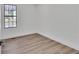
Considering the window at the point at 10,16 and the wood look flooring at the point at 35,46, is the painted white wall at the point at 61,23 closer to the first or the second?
the wood look flooring at the point at 35,46

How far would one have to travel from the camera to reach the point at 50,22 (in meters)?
1.41

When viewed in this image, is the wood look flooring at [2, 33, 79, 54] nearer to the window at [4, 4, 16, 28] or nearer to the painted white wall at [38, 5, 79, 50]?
the painted white wall at [38, 5, 79, 50]

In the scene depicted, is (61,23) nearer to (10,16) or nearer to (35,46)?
(35,46)

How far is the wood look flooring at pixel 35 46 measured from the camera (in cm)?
137

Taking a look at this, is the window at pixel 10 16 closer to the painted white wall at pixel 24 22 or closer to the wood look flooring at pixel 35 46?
the painted white wall at pixel 24 22

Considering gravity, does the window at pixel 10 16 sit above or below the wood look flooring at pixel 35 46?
above

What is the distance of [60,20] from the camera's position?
140 cm

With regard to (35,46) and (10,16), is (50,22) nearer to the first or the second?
(35,46)

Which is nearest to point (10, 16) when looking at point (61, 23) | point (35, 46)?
point (35, 46)

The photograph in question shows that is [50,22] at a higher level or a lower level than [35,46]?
higher

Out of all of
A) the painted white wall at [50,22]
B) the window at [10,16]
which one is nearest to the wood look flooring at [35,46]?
the painted white wall at [50,22]

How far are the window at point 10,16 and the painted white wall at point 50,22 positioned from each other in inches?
1.8

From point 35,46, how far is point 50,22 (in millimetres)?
344
